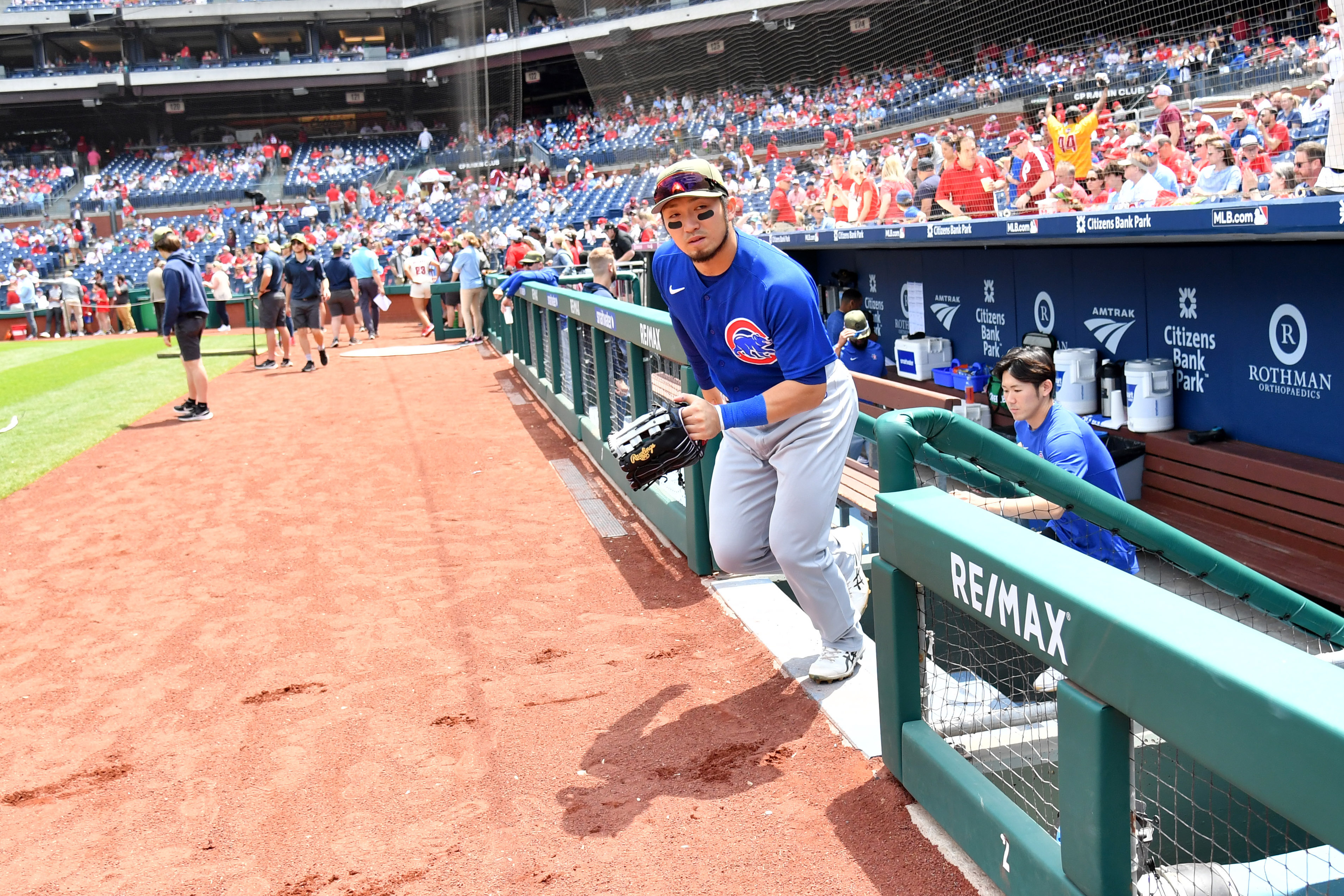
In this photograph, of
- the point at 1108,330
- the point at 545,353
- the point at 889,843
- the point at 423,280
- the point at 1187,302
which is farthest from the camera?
the point at 423,280

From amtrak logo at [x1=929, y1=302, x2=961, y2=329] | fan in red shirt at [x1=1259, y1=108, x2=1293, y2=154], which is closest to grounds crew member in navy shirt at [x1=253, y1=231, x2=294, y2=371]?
amtrak logo at [x1=929, y1=302, x2=961, y2=329]

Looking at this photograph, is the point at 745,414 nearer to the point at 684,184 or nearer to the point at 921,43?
the point at 684,184

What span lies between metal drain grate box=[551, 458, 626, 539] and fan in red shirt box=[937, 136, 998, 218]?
4491 mm

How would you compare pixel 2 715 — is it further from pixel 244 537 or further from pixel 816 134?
pixel 816 134

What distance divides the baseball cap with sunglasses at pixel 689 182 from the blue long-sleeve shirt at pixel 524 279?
7882 mm

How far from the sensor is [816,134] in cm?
1639

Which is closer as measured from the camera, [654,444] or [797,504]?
[654,444]

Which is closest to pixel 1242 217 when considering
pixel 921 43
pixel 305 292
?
pixel 921 43

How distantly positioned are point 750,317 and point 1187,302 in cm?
583

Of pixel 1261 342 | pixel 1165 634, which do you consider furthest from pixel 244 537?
pixel 1261 342

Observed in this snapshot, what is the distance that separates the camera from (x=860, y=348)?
449 inches

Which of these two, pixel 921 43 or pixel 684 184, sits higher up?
pixel 921 43

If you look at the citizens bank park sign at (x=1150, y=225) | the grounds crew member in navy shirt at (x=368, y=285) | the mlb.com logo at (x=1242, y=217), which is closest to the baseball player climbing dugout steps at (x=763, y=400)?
the citizens bank park sign at (x=1150, y=225)

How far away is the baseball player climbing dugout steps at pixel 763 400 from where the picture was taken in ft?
10.6
